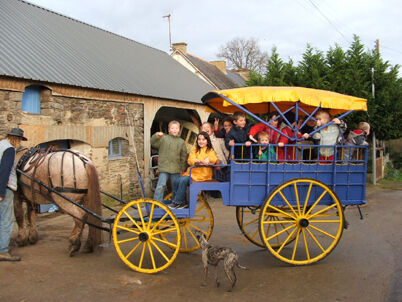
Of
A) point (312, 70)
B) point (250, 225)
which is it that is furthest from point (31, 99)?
point (312, 70)

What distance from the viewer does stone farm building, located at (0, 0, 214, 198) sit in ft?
29.8

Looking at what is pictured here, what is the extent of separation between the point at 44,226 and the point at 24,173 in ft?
8.58

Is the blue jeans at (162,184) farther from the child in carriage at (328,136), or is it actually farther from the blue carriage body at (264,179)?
the child in carriage at (328,136)

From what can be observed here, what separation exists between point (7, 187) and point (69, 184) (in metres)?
0.86

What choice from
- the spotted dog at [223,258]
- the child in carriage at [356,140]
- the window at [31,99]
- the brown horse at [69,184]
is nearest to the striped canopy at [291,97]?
the child in carriage at [356,140]

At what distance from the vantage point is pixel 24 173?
235 inches

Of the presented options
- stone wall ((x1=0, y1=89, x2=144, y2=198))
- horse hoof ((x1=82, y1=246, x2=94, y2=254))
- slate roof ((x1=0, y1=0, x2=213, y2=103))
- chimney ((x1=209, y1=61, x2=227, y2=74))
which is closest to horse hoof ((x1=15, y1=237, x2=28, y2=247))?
horse hoof ((x1=82, y1=246, x2=94, y2=254))

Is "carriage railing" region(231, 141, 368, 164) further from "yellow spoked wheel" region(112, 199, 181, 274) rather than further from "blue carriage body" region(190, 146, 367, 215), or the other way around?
"yellow spoked wheel" region(112, 199, 181, 274)

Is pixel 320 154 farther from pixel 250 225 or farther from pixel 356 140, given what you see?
pixel 250 225

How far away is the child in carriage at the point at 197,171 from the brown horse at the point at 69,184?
4.26 ft

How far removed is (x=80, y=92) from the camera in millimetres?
10367

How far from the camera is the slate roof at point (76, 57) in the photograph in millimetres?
9750

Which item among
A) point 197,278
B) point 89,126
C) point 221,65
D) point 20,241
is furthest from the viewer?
point 221,65

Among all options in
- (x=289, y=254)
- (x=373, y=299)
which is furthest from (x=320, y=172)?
(x=373, y=299)
